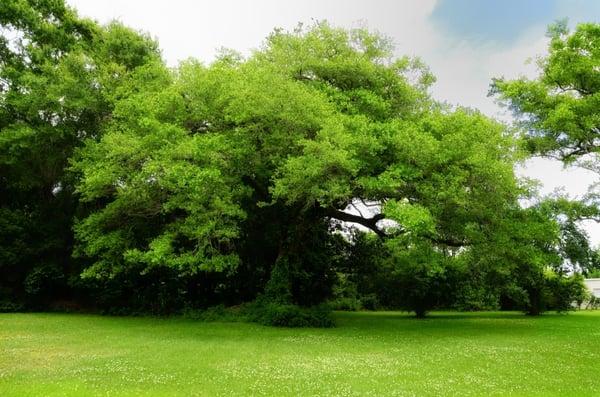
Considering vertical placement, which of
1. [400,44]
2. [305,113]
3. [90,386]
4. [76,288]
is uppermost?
[400,44]

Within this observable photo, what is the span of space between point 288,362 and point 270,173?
45.3ft

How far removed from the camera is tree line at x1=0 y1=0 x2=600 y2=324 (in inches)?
986

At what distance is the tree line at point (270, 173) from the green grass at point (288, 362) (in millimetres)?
4156

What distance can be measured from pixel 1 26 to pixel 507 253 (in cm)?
3651

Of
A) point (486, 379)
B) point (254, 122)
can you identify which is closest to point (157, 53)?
point (254, 122)

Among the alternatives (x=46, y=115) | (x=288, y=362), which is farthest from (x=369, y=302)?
(x=288, y=362)

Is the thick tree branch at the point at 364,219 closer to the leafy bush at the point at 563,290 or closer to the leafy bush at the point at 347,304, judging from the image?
the leafy bush at the point at 563,290

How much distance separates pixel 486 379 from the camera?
13.5 meters

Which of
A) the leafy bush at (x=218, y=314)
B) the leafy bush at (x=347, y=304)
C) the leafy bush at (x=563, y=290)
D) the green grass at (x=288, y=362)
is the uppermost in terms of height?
the leafy bush at (x=563, y=290)

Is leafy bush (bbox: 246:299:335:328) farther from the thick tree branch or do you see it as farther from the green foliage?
the green foliage

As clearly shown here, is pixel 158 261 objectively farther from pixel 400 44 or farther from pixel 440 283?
pixel 440 283

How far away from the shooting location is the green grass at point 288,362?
39.8 feet

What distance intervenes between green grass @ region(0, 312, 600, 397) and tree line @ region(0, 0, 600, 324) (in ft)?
13.6

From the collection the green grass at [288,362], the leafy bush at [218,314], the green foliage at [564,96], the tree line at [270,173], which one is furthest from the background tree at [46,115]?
the green foliage at [564,96]
